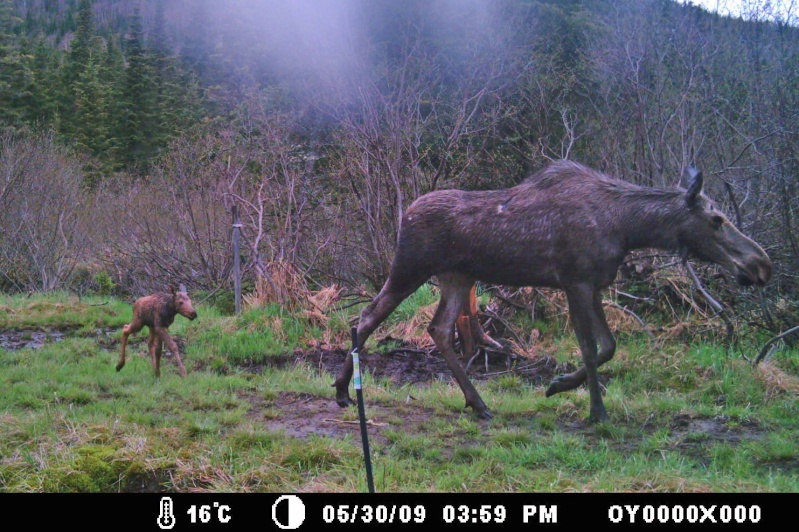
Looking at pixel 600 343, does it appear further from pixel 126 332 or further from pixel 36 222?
pixel 36 222

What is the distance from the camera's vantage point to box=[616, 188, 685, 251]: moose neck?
235 inches

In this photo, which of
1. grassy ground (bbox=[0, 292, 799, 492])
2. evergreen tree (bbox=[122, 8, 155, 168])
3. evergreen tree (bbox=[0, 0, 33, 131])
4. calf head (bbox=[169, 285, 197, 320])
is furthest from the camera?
evergreen tree (bbox=[0, 0, 33, 131])

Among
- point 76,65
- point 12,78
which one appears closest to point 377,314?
point 12,78

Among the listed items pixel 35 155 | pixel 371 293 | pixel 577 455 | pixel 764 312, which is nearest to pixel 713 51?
pixel 764 312

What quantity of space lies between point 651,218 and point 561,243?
0.77 meters

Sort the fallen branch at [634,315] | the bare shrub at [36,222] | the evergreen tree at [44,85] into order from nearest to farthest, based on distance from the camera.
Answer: the fallen branch at [634,315] → the bare shrub at [36,222] → the evergreen tree at [44,85]

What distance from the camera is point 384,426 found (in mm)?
6293

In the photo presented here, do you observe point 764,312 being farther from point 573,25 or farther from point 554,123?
point 573,25

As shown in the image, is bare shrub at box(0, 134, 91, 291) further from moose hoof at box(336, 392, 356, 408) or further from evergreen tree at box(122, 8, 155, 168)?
moose hoof at box(336, 392, 356, 408)

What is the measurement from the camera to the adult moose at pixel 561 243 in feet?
19.3

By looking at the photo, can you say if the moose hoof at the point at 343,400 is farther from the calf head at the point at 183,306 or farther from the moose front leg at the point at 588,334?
the moose front leg at the point at 588,334
